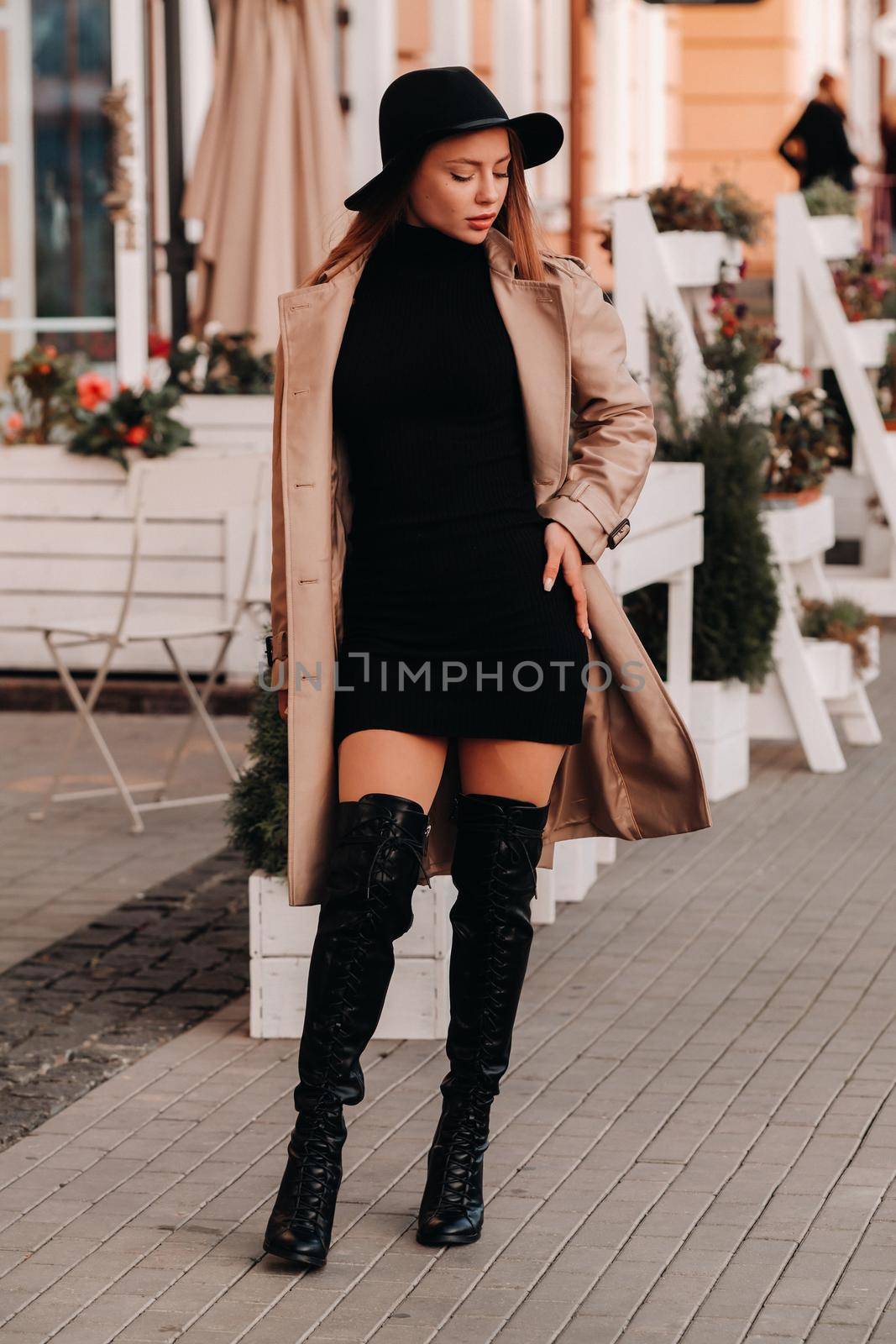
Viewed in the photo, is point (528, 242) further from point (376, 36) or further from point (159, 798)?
point (376, 36)

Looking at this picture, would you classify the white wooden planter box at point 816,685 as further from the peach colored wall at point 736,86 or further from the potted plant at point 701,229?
the peach colored wall at point 736,86

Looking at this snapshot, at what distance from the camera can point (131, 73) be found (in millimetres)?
9906

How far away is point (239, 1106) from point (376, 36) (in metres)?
8.13

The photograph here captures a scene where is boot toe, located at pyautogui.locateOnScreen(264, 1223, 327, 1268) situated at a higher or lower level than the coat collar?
lower

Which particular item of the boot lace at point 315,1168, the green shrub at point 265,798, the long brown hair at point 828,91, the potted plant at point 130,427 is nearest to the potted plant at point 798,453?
the potted plant at point 130,427

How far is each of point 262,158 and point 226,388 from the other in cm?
109

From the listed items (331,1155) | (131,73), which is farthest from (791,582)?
(331,1155)

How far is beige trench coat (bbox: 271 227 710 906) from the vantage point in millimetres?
3596

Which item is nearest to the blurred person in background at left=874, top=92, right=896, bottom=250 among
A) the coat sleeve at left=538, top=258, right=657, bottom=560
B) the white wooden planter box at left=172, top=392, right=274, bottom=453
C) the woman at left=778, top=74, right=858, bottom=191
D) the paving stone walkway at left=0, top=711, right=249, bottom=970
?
the woman at left=778, top=74, right=858, bottom=191

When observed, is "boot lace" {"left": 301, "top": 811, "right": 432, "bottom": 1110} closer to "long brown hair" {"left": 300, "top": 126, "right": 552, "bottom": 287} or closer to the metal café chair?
"long brown hair" {"left": 300, "top": 126, "right": 552, "bottom": 287}

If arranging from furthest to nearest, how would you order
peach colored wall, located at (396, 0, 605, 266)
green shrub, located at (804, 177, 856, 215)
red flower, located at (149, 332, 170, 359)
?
peach colored wall, located at (396, 0, 605, 266)
green shrub, located at (804, 177, 856, 215)
red flower, located at (149, 332, 170, 359)

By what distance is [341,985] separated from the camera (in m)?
3.57

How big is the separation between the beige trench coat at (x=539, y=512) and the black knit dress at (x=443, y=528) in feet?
0.14

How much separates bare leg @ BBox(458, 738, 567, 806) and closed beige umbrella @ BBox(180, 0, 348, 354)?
593cm
